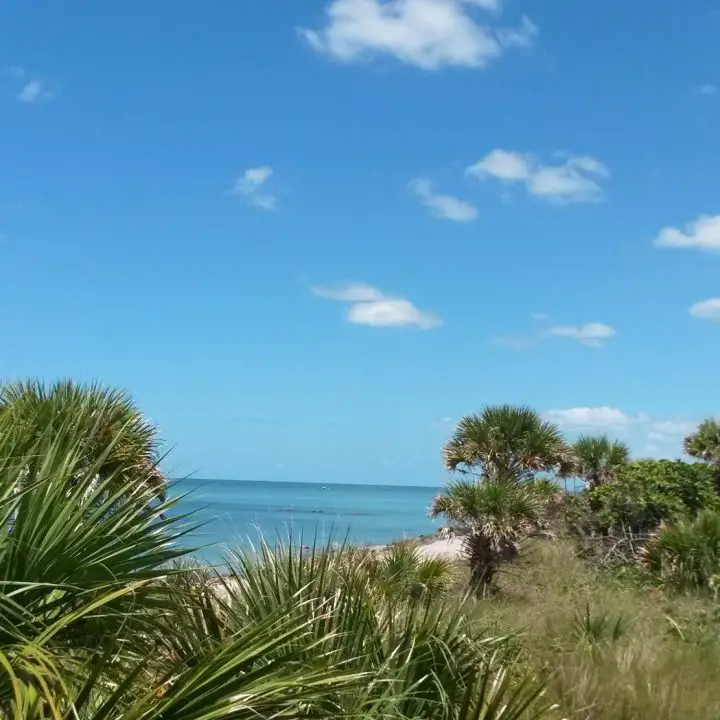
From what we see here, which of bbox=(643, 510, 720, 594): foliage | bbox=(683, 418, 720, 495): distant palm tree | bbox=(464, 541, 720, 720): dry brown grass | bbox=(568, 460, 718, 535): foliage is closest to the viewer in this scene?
bbox=(464, 541, 720, 720): dry brown grass

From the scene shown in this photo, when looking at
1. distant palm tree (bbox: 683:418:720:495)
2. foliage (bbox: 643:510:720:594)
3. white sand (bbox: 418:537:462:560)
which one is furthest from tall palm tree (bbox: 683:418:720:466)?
foliage (bbox: 643:510:720:594)

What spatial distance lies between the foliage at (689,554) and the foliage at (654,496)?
342cm

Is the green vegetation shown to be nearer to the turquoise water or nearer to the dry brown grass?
the dry brown grass

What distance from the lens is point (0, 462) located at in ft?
14.6

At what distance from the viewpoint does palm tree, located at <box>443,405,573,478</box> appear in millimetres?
23375

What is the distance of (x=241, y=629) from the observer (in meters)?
4.22

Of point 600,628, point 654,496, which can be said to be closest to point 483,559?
point 654,496

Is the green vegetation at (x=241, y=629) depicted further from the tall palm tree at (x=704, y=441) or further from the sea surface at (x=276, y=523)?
the tall palm tree at (x=704, y=441)

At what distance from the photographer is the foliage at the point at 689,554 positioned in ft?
47.0

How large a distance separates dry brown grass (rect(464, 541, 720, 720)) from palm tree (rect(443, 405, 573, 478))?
733 cm

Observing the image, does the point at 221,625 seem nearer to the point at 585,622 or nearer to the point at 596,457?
the point at 585,622

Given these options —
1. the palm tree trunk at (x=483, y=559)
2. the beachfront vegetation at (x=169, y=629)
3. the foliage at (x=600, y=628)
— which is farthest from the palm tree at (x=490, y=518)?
the beachfront vegetation at (x=169, y=629)

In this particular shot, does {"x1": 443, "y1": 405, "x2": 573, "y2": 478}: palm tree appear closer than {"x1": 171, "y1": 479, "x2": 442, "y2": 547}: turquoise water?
No

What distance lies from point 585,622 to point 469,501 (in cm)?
885
